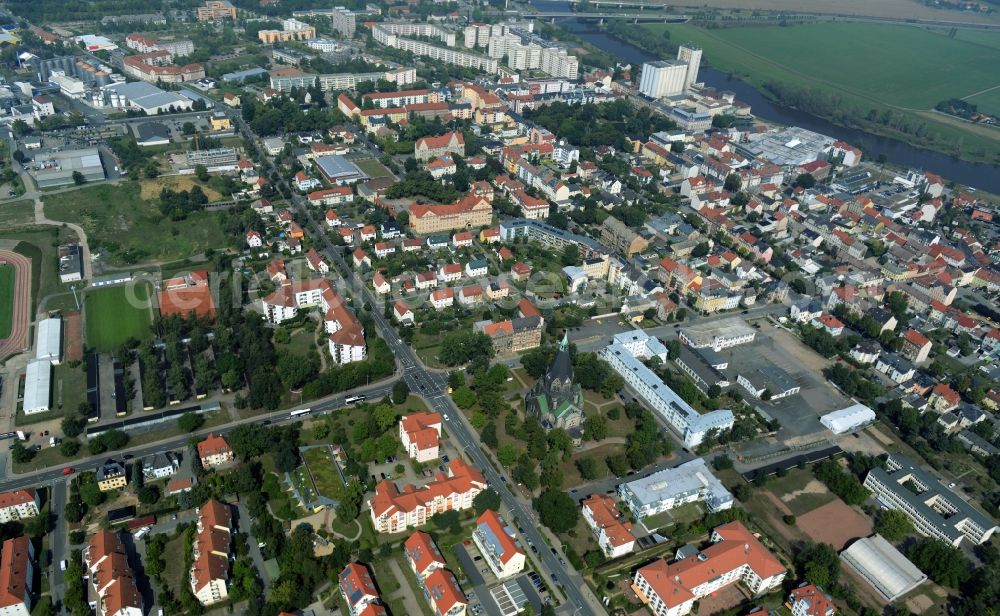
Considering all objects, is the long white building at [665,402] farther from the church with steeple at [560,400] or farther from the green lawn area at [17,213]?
the green lawn area at [17,213]

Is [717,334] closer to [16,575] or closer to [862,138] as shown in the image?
[16,575]

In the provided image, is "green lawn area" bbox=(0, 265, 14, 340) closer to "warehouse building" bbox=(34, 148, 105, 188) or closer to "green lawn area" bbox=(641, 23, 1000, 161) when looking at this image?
"warehouse building" bbox=(34, 148, 105, 188)

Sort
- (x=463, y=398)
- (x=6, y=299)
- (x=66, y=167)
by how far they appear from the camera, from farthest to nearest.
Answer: (x=66, y=167)
(x=6, y=299)
(x=463, y=398)

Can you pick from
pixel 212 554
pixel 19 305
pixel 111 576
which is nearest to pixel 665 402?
pixel 212 554

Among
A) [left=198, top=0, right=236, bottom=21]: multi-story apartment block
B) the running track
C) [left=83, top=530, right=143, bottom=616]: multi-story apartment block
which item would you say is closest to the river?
[left=198, top=0, right=236, bottom=21]: multi-story apartment block

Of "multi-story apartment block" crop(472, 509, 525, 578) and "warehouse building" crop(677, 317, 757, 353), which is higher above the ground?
"warehouse building" crop(677, 317, 757, 353)

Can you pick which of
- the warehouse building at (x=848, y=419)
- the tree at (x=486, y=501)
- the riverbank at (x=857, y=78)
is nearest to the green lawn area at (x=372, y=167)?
the tree at (x=486, y=501)

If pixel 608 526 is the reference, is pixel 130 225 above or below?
below
